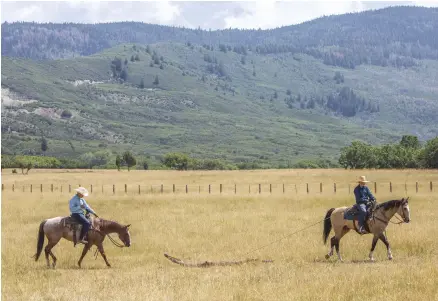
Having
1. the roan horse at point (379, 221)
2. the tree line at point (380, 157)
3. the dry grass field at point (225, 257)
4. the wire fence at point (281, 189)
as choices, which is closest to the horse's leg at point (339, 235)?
the roan horse at point (379, 221)

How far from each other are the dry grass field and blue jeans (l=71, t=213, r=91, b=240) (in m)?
1.09

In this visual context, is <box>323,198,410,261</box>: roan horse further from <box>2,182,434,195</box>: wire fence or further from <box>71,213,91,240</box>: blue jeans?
<box>2,182,434,195</box>: wire fence

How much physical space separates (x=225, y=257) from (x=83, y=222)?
4769 millimetres

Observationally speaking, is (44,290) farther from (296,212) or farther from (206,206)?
(206,206)

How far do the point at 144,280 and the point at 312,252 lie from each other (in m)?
7.06

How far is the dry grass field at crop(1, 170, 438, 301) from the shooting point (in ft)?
50.9

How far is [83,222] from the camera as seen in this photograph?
67.9 feet

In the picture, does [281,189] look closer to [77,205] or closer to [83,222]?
[83,222]

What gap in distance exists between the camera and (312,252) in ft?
73.8

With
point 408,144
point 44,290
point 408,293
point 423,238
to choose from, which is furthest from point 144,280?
point 408,144

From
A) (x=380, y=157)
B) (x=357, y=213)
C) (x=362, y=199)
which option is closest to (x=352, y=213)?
(x=357, y=213)

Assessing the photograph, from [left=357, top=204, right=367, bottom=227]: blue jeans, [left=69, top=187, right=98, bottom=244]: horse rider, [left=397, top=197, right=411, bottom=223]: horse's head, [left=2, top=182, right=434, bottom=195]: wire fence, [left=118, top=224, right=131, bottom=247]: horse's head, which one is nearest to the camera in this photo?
[left=69, top=187, right=98, bottom=244]: horse rider

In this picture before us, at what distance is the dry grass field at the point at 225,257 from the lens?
1551 centimetres

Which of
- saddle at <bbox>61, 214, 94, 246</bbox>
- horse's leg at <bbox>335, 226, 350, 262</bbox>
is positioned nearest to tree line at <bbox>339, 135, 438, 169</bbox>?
horse's leg at <bbox>335, 226, 350, 262</bbox>
